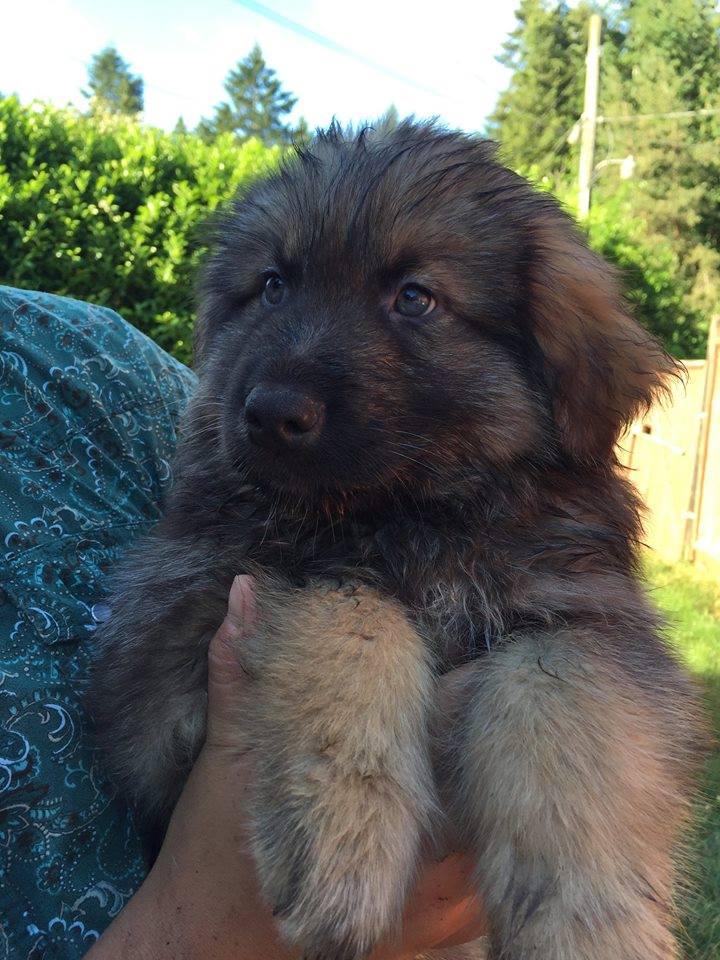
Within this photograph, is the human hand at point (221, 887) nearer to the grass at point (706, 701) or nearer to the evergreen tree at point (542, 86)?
the grass at point (706, 701)

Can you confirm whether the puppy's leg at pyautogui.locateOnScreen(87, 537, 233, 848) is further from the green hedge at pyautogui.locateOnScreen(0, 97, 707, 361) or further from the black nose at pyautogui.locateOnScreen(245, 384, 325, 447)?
the green hedge at pyautogui.locateOnScreen(0, 97, 707, 361)

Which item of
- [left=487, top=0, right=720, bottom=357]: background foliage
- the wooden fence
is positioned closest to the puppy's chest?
the wooden fence

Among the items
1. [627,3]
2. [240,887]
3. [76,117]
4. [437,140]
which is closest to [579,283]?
[437,140]

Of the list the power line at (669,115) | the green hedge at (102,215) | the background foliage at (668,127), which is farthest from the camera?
the background foliage at (668,127)

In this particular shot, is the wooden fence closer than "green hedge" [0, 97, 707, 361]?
No

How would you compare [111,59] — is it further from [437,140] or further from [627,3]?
[437,140]

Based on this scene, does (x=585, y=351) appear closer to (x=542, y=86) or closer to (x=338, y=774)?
(x=338, y=774)

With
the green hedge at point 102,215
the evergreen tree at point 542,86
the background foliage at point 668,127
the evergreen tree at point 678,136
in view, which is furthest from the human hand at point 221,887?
the evergreen tree at point 542,86
